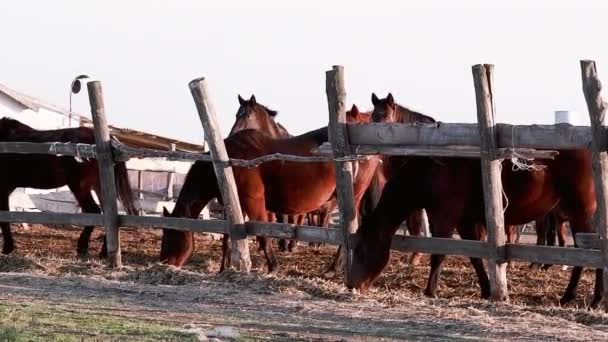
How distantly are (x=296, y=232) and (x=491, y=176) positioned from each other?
244 cm

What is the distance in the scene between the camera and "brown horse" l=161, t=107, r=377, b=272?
12.5 metres

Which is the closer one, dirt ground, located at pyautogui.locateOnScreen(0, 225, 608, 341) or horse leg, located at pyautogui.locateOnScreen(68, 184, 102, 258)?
dirt ground, located at pyautogui.locateOnScreen(0, 225, 608, 341)

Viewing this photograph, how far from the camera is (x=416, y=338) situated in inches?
278

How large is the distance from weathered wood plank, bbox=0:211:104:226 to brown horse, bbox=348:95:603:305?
139 inches

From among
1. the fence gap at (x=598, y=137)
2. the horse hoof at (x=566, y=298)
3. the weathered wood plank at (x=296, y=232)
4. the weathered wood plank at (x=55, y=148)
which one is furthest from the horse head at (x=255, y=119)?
the fence gap at (x=598, y=137)

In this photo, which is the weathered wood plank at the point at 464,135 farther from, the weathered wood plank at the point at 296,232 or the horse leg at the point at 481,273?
the horse leg at the point at 481,273

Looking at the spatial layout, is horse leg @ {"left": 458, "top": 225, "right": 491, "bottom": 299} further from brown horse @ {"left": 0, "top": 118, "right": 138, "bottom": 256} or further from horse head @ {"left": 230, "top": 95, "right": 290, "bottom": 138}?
brown horse @ {"left": 0, "top": 118, "right": 138, "bottom": 256}

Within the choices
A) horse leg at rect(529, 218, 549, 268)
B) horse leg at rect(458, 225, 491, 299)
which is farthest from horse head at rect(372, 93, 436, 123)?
horse leg at rect(458, 225, 491, 299)

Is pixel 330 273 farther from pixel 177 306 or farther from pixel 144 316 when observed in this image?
pixel 144 316

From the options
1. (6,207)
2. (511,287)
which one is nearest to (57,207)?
(6,207)

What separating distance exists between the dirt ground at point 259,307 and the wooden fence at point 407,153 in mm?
421

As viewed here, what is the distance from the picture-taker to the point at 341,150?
9969mm

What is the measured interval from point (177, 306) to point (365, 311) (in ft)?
4.46

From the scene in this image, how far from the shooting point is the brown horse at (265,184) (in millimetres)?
12484
